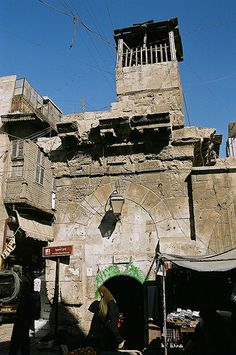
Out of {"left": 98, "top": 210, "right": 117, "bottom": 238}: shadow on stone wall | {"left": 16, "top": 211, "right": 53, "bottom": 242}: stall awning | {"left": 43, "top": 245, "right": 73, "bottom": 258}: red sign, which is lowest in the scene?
{"left": 43, "top": 245, "right": 73, "bottom": 258}: red sign

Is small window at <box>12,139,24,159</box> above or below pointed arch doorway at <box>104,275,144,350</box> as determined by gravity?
above

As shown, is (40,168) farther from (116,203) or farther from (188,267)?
(188,267)

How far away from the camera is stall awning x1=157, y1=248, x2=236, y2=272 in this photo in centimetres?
538

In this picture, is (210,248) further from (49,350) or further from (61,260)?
(49,350)

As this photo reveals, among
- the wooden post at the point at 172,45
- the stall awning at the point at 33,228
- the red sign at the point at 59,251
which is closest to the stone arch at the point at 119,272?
the red sign at the point at 59,251

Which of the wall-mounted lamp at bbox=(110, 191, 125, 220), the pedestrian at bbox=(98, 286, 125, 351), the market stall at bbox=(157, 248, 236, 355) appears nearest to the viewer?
the market stall at bbox=(157, 248, 236, 355)

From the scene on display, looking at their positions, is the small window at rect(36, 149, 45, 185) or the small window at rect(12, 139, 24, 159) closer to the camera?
the small window at rect(12, 139, 24, 159)

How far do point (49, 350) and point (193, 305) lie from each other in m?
3.16

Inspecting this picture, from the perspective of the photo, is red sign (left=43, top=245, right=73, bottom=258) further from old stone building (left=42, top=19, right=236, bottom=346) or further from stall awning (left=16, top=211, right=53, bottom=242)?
stall awning (left=16, top=211, right=53, bottom=242)

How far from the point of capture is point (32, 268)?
62.3 feet

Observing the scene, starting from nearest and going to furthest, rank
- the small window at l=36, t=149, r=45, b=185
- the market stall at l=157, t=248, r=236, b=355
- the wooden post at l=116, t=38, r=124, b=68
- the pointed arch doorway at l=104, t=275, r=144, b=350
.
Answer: the market stall at l=157, t=248, r=236, b=355 → the pointed arch doorway at l=104, t=275, r=144, b=350 → the wooden post at l=116, t=38, r=124, b=68 → the small window at l=36, t=149, r=45, b=185

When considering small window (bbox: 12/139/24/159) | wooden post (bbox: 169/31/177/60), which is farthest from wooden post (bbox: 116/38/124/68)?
small window (bbox: 12/139/24/159)

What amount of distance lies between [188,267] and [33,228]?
12534 millimetres

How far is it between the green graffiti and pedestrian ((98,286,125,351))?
1010 millimetres
